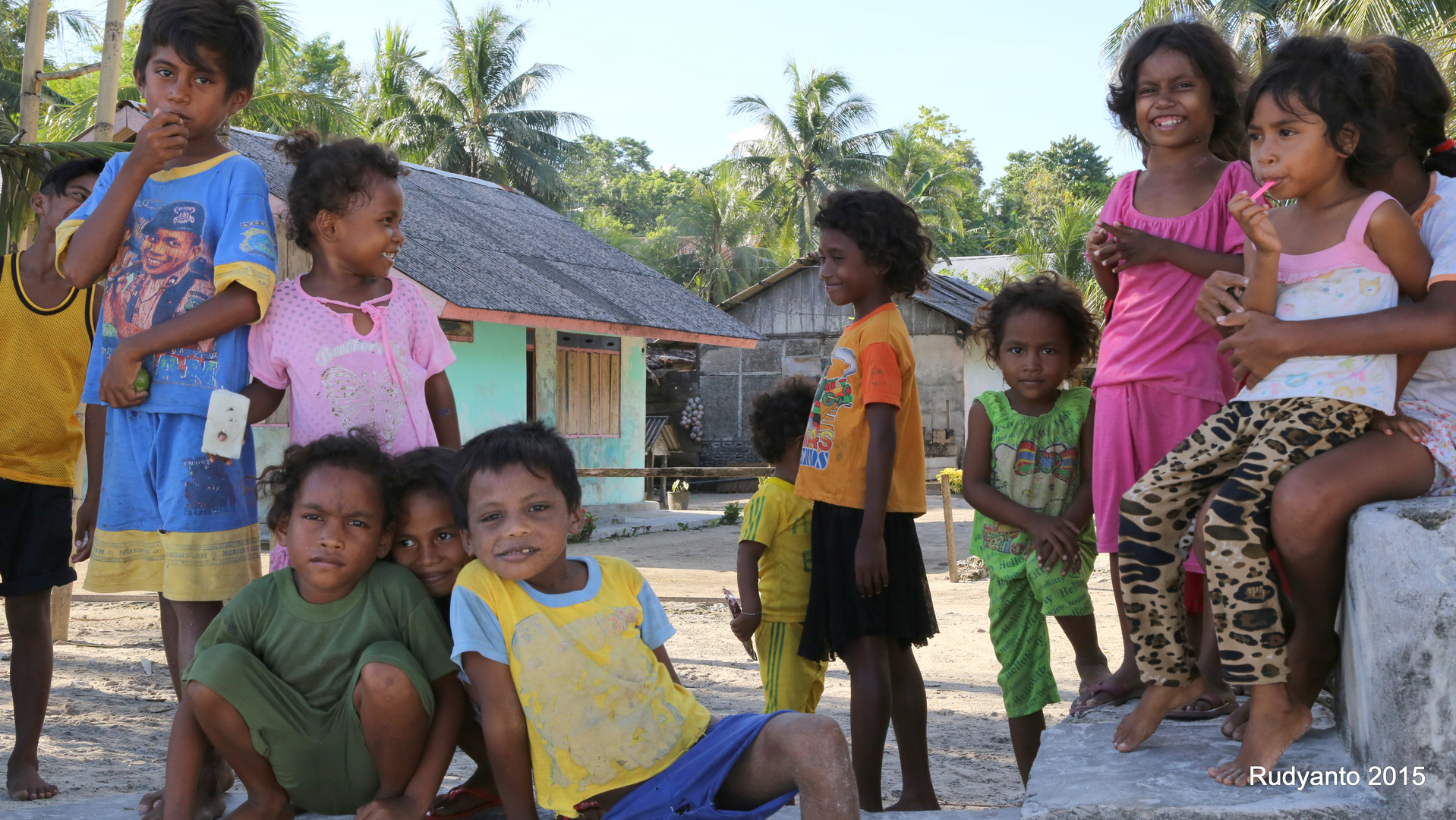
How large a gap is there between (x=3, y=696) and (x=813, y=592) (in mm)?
3909

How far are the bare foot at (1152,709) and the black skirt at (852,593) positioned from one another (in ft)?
3.06

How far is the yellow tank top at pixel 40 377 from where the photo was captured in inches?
137

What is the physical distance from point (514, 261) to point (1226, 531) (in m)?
11.7

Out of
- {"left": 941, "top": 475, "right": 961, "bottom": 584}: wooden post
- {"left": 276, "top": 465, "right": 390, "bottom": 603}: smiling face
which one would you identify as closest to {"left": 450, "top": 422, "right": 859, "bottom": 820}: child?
{"left": 276, "top": 465, "right": 390, "bottom": 603}: smiling face

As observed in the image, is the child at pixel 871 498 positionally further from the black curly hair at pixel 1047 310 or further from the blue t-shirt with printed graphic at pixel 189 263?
the blue t-shirt with printed graphic at pixel 189 263

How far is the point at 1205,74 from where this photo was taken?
286 cm

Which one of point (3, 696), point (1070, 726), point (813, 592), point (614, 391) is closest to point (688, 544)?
point (614, 391)

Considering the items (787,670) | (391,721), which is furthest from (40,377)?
(787,670)

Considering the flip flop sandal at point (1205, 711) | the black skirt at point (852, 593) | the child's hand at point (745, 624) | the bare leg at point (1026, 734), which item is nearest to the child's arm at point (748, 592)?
the child's hand at point (745, 624)

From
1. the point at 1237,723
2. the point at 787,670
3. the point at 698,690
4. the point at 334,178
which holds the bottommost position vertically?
the point at 698,690

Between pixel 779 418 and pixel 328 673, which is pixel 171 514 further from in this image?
pixel 779 418

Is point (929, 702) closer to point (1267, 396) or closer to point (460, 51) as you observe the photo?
point (1267, 396)

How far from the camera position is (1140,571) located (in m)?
2.32

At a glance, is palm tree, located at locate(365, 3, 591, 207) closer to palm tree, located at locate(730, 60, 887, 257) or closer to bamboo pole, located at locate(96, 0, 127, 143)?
palm tree, located at locate(730, 60, 887, 257)
